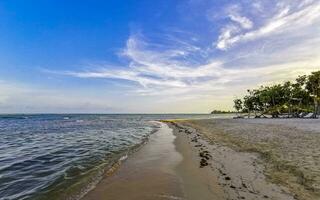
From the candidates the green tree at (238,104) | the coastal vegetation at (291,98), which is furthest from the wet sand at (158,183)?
the green tree at (238,104)

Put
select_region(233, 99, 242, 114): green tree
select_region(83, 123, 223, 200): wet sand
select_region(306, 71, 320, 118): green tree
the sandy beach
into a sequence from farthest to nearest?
select_region(233, 99, 242, 114): green tree < select_region(306, 71, 320, 118): green tree < select_region(83, 123, 223, 200): wet sand < the sandy beach

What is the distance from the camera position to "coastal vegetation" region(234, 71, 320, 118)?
3230 inches

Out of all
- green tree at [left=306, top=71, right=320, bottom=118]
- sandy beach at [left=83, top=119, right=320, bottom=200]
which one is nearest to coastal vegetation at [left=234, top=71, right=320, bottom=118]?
green tree at [left=306, top=71, right=320, bottom=118]

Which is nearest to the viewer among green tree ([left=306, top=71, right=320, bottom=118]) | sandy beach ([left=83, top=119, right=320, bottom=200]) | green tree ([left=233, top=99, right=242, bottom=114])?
sandy beach ([left=83, top=119, right=320, bottom=200])

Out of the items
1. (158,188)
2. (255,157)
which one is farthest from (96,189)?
(255,157)

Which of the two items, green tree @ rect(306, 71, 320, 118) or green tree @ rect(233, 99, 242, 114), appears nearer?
green tree @ rect(306, 71, 320, 118)

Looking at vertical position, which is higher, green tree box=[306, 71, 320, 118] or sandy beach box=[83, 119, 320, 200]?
green tree box=[306, 71, 320, 118]

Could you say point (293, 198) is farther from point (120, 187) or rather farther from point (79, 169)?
point (79, 169)

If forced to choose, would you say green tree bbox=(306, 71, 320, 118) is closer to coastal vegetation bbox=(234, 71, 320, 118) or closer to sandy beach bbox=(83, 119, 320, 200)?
coastal vegetation bbox=(234, 71, 320, 118)

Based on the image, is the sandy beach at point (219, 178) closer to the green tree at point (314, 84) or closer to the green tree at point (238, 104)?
the green tree at point (314, 84)

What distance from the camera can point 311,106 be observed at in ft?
341

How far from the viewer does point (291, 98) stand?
90.4m

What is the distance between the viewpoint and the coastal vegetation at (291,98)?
269 ft

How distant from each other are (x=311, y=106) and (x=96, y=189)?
385 feet
